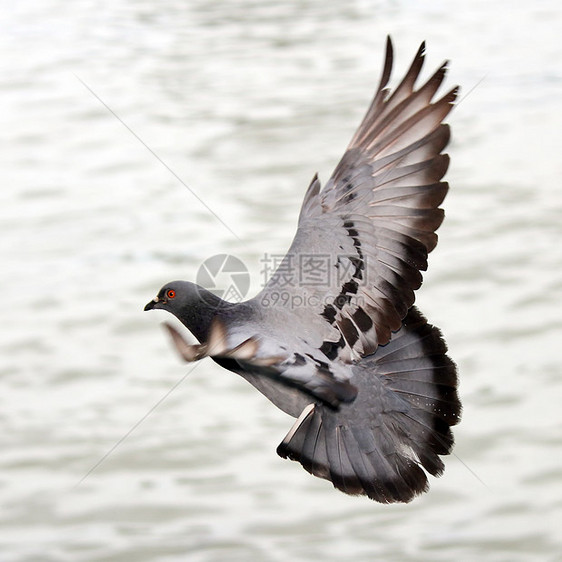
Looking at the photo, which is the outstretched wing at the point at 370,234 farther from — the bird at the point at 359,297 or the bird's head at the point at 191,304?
the bird's head at the point at 191,304

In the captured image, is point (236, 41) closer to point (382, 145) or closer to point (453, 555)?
point (453, 555)

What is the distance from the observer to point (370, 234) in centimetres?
457

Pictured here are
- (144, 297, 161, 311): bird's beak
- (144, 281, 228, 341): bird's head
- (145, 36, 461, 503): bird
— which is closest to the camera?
(145, 36, 461, 503): bird

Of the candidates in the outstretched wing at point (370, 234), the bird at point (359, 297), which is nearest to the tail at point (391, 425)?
the bird at point (359, 297)

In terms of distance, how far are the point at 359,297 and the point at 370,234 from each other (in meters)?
0.29

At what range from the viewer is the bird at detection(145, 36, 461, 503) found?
4383 millimetres

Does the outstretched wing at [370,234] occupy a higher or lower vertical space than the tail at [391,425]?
higher

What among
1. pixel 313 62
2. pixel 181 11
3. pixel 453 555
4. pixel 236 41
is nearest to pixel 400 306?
pixel 453 555

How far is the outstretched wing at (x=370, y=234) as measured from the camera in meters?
4.44

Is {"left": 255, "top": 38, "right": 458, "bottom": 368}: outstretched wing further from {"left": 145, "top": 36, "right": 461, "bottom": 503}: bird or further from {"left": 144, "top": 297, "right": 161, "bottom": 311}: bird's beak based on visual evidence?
{"left": 144, "top": 297, "right": 161, "bottom": 311}: bird's beak

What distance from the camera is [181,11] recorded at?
2703 cm

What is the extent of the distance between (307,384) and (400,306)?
70 centimetres

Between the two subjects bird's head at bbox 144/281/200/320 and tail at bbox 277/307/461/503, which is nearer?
bird's head at bbox 144/281/200/320

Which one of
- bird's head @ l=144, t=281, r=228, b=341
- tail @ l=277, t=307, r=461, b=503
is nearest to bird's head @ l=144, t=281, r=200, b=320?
bird's head @ l=144, t=281, r=228, b=341
